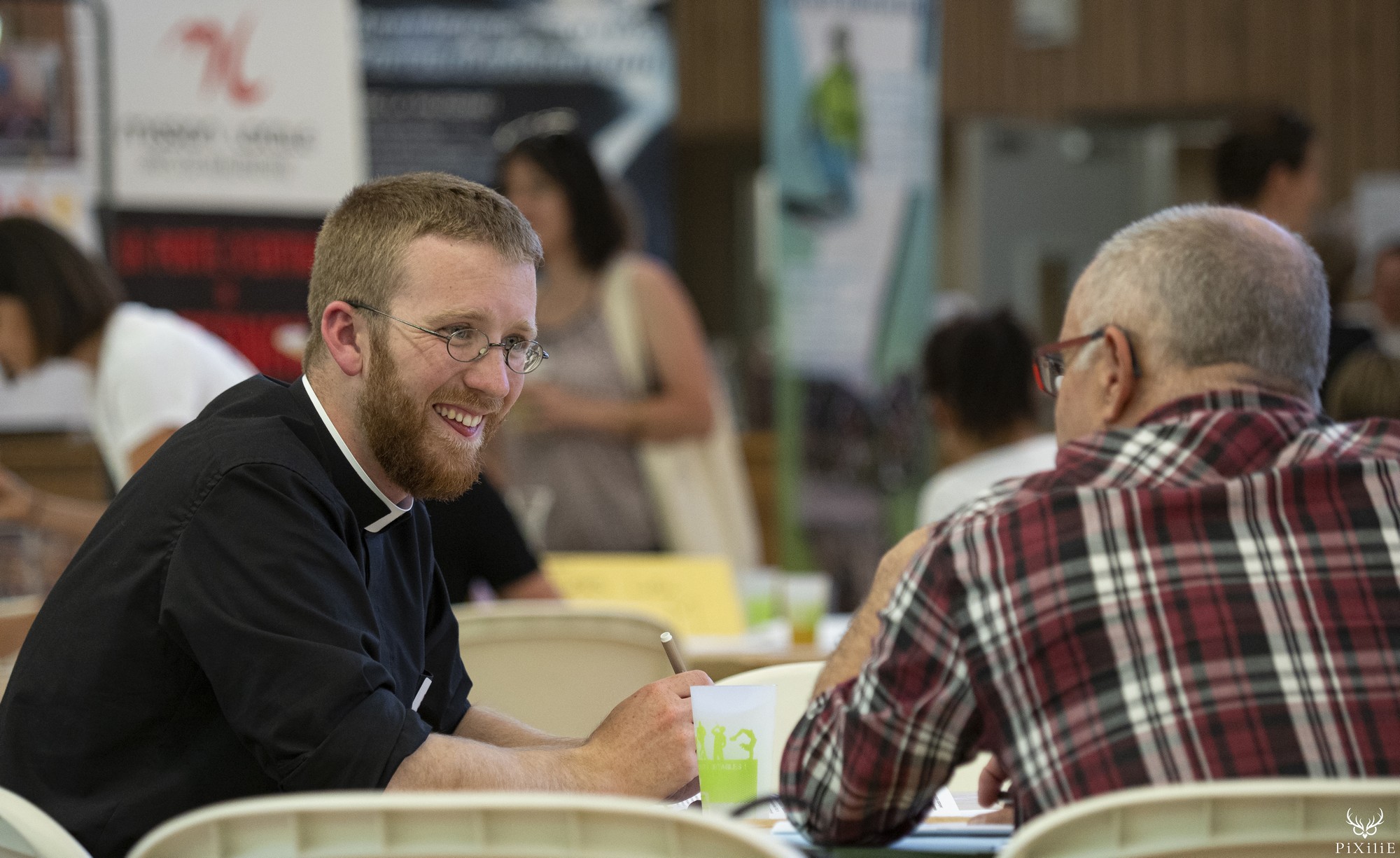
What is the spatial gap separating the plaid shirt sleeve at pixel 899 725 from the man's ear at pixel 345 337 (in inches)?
22.2

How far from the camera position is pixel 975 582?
1.20 metres

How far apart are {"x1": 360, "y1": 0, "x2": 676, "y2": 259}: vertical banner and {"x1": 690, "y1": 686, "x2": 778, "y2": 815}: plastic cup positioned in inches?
141

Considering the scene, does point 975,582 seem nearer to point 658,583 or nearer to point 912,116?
point 658,583

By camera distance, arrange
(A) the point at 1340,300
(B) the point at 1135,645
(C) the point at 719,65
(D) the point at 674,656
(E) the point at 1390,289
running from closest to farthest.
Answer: (B) the point at 1135,645
(D) the point at 674,656
(A) the point at 1340,300
(E) the point at 1390,289
(C) the point at 719,65

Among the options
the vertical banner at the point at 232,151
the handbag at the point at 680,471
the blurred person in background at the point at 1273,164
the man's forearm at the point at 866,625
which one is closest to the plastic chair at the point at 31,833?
the man's forearm at the point at 866,625

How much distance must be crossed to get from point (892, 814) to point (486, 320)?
0.59m

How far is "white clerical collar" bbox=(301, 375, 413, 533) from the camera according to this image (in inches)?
55.1

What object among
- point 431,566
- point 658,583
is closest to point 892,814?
point 431,566

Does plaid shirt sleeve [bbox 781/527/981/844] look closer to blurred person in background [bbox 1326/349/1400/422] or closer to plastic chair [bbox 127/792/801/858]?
plastic chair [bbox 127/792/801/858]

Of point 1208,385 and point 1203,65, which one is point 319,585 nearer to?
point 1208,385

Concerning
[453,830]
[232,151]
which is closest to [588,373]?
[232,151]

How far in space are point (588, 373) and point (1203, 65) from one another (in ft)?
22.3

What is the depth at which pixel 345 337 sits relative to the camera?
1416mm

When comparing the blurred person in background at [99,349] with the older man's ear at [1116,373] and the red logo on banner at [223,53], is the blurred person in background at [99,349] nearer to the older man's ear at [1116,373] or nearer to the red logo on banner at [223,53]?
the red logo on banner at [223,53]
